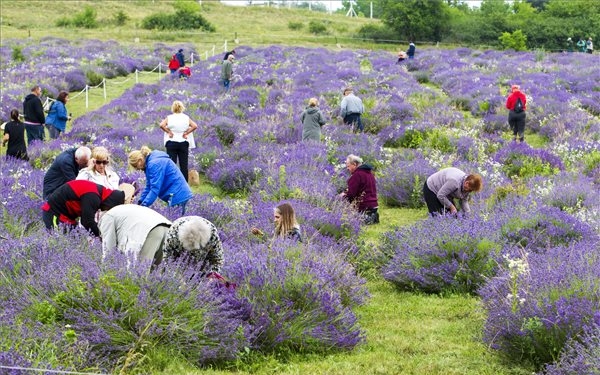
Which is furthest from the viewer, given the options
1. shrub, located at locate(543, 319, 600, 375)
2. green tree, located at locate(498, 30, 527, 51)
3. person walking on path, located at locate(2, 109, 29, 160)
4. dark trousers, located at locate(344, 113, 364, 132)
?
green tree, located at locate(498, 30, 527, 51)

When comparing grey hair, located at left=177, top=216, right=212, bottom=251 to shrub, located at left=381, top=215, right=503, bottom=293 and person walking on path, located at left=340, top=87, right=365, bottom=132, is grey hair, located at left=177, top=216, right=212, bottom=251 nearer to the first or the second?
shrub, located at left=381, top=215, right=503, bottom=293

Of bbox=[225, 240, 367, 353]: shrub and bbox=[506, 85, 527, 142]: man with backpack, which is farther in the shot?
bbox=[506, 85, 527, 142]: man with backpack

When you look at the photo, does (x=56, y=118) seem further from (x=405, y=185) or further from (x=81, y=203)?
(x=81, y=203)

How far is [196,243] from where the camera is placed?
6.20 m

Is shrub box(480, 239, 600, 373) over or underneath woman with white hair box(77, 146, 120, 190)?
underneath

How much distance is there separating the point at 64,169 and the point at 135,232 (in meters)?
2.35

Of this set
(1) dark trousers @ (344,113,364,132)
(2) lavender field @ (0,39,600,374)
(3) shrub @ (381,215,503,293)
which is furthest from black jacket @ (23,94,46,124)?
(3) shrub @ (381,215,503,293)

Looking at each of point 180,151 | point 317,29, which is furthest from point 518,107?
point 317,29

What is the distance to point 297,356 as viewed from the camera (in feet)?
19.2

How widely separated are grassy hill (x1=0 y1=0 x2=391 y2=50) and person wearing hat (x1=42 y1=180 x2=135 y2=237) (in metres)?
41.4

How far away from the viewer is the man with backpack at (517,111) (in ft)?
55.9

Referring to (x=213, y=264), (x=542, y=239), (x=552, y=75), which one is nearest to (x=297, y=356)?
(x=213, y=264)

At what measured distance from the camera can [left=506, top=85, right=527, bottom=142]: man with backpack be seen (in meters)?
17.0

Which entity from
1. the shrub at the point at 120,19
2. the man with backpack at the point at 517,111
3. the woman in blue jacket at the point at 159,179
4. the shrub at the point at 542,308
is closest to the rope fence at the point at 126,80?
the man with backpack at the point at 517,111
